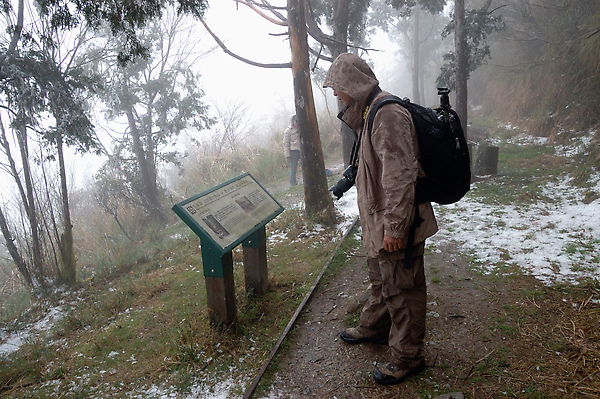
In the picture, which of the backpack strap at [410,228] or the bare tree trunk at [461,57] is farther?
the bare tree trunk at [461,57]

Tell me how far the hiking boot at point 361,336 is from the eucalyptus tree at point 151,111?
996cm

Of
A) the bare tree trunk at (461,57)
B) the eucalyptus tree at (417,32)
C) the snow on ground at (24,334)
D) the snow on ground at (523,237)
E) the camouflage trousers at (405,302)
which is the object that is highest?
the eucalyptus tree at (417,32)

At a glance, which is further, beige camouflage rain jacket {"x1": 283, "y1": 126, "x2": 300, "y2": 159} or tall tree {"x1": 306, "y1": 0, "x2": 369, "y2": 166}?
beige camouflage rain jacket {"x1": 283, "y1": 126, "x2": 300, "y2": 159}

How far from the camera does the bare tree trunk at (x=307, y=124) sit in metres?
6.10

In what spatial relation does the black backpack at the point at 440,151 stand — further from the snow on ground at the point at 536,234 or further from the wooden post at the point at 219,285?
the snow on ground at the point at 536,234

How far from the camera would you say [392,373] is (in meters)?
2.56

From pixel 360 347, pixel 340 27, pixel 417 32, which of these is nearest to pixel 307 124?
pixel 340 27

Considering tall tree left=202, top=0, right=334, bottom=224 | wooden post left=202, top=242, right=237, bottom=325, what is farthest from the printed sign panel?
tall tree left=202, top=0, right=334, bottom=224

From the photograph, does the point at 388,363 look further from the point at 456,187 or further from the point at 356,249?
the point at 356,249

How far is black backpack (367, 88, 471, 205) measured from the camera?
2.30 meters

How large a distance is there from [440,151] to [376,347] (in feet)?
5.52

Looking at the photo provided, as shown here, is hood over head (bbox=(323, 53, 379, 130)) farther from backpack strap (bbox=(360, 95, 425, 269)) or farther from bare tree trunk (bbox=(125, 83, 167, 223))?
bare tree trunk (bbox=(125, 83, 167, 223))

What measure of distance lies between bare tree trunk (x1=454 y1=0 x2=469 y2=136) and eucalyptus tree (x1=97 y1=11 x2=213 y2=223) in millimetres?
7698

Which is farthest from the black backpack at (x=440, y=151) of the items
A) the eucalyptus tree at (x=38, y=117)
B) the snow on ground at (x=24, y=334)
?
the snow on ground at (x=24, y=334)
